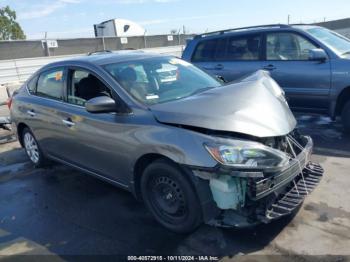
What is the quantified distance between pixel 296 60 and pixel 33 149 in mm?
4542

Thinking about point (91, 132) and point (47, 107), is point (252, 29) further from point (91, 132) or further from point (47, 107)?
point (91, 132)

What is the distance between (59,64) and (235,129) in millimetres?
2870

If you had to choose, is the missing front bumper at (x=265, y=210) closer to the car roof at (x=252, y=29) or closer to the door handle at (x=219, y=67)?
the car roof at (x=252, y=29)

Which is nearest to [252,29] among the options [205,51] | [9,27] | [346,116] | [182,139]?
[205,51]

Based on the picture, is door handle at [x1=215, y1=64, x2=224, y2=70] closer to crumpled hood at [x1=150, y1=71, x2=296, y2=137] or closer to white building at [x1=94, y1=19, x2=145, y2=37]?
crumpled hood at [x1=150, y1=71, x2=296, y2=137]

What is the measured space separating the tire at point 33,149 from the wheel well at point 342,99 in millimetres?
4667

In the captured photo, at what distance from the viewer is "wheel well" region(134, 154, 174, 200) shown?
3.78 metres

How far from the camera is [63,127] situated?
492 cm

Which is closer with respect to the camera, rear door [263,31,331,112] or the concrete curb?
the concrete curb

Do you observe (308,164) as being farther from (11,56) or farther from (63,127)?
(11,56)

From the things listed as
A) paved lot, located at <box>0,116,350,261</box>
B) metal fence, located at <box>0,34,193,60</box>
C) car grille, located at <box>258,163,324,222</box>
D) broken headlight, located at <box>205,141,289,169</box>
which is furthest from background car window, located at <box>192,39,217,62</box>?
metal fence, located at <box>0,34,193,60</box>

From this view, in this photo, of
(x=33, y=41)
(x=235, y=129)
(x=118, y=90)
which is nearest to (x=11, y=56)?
(x=33, y=41)

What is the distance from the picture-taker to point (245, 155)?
327 cm

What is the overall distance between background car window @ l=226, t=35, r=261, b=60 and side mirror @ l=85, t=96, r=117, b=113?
4.12 metres
